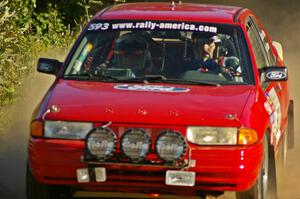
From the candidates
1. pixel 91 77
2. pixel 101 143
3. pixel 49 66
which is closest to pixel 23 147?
pixel 49 66

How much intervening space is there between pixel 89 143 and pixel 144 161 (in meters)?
0.39

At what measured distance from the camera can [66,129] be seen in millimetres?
7254

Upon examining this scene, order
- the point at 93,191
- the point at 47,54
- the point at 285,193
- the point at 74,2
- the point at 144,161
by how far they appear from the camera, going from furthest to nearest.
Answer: the point at 74,2 → the point at 47,54 → the point at 285,193 → the point at 93,191 → the point at 144,161

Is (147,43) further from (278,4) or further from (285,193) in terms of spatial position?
(278,4)

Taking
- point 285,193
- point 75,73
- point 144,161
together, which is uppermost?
point 75,73

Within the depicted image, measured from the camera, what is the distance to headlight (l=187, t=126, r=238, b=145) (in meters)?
7.14

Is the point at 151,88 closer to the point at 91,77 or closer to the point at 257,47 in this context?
the point at 91,77

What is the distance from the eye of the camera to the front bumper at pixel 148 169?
710 centimetres

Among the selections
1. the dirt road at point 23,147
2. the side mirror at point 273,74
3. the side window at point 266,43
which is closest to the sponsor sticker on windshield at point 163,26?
the side mirror at point 273,74

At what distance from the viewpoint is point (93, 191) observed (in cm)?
754

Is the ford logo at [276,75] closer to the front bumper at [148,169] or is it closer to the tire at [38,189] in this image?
the front bumper at [148,169]

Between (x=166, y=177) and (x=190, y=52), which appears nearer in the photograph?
(x=166, y=177)

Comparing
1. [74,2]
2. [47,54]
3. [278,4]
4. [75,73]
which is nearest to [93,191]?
[75,73]

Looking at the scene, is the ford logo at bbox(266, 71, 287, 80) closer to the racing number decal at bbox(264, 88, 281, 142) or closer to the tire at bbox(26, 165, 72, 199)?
the racing number decal at bbox(264, 88, 281, 142)
